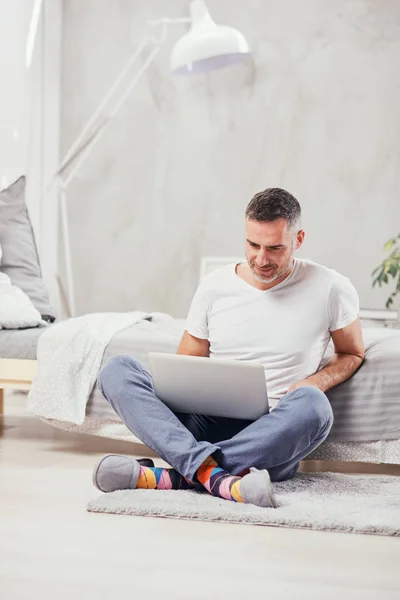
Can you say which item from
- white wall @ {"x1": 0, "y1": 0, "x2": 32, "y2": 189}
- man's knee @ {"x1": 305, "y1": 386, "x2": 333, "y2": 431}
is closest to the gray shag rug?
man's knee @ {"x1": 305, "y1": 386, "x2": 333, "y2": 431}

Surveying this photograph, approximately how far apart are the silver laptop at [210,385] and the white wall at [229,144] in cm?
273

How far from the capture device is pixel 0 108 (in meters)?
4.39

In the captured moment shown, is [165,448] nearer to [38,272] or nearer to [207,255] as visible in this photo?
[38,272]

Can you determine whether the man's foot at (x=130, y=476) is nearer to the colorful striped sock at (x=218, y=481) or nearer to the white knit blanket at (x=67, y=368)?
the colorful striped sock at (x=218, y=481)

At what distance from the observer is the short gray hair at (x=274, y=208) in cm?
237

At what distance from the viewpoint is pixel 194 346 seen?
2.55 meters

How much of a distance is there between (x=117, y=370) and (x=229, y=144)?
287cm

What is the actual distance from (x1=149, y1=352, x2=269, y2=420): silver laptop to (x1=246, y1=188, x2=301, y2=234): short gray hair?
0.44 metres

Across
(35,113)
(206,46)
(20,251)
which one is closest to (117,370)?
(20,251)

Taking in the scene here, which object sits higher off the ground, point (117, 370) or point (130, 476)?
point (117, 370)

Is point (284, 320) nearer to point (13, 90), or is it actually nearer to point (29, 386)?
point (29, 386)

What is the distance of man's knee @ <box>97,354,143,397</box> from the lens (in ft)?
7.75

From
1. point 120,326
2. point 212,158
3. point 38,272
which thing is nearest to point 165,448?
point 120,326

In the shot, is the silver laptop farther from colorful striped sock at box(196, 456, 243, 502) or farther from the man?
colorful striped sock at box(196, 456, 243, 502)
